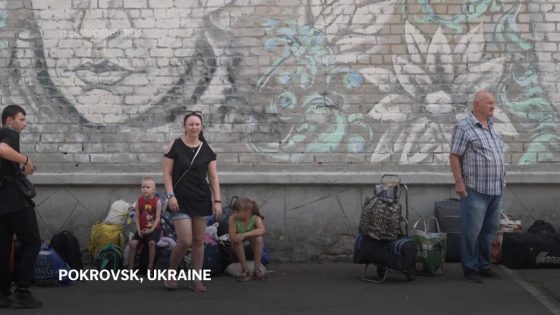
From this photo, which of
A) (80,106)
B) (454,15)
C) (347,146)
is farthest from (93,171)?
(454,15)

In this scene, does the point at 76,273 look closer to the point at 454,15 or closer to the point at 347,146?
the point at 347,146

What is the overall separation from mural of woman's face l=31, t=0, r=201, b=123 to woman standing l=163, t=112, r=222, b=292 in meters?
1.83

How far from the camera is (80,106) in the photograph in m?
9.23

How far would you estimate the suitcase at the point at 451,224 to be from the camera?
8758 mm

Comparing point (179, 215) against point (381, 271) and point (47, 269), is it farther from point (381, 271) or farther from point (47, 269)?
point (381, 271)

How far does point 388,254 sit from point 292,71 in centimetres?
240

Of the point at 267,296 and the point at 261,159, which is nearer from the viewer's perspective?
the point at 267,296

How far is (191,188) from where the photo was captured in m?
7.42

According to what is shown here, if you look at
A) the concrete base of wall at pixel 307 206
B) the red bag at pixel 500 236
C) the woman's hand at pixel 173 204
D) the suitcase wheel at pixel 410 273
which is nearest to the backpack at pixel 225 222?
the concrete base of wall at pixel 307 206

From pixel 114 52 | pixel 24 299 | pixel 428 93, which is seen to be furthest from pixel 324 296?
pixel 114 52

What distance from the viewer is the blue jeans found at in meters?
7.86

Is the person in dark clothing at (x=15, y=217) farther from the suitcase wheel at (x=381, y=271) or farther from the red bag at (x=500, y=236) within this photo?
the red bag at (x=500, y=236)

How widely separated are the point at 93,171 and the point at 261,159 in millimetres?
1827

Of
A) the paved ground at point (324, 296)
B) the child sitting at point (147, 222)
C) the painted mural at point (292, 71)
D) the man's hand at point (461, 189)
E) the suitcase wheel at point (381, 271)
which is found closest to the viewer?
the paved ground at point (324, 296)
